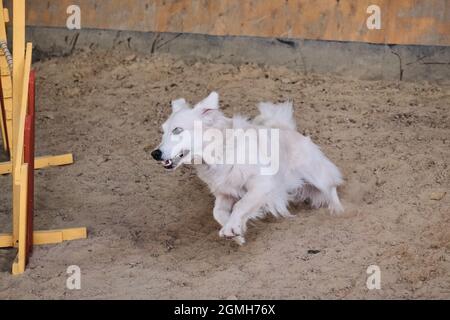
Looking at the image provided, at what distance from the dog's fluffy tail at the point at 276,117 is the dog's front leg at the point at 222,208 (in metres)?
0.64

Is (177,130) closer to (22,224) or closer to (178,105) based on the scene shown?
(178,105)

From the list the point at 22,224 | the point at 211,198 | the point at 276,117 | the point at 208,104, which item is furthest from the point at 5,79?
the point at 276,117

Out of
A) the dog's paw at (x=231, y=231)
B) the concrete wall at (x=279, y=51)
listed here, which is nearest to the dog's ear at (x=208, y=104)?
the dog's paw at (x=231, y=231)

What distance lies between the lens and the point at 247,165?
5035mm

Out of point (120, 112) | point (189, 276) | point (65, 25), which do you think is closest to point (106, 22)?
point (65, 25)

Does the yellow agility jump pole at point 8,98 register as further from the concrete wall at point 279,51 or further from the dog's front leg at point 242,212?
the concrete wall at point 279,51

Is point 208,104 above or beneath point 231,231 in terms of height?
above

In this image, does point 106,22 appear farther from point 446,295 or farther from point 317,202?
point 446,295

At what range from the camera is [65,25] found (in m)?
7.67

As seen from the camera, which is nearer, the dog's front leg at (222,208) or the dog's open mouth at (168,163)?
the dog's open mouth at (168,163)

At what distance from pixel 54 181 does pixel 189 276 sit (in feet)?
6.21

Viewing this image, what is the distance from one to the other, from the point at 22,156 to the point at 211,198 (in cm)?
155

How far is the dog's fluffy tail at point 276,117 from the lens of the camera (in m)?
5.46

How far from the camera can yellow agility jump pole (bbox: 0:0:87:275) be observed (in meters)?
4.38
